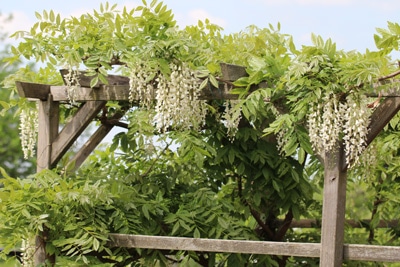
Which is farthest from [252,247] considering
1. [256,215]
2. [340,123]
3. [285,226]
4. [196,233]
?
[285,226]

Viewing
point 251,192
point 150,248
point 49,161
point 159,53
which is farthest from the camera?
point 251,192

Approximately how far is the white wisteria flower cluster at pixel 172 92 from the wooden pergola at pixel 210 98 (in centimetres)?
15

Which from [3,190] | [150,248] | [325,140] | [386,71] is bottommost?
[150,248]

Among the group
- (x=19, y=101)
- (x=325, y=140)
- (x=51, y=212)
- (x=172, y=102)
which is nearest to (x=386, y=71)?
(x=325, y=140)

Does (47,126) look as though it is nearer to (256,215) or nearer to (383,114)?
(256,215)

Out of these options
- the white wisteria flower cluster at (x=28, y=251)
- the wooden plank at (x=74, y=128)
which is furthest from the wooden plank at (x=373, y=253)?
the white wisteria flower cluster at (x=28, y=251)

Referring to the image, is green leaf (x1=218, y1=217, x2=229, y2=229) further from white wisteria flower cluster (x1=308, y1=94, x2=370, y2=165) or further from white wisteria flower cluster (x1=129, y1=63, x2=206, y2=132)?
white wisteria flower cluster (x1=308, y1=94, x2=370, y2=165)

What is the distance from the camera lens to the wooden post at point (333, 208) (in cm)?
420

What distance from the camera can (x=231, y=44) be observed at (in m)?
4.64

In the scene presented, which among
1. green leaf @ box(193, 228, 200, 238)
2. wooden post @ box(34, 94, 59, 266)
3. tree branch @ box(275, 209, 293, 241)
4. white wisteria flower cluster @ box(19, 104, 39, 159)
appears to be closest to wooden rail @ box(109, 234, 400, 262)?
green leaf @ box(193, 228, 200, 238)

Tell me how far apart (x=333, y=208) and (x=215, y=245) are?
34.1 inches

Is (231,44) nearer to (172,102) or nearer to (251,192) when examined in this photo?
(172,102)

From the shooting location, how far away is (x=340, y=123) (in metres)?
4.17

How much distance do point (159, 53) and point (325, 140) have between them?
1.23 m
